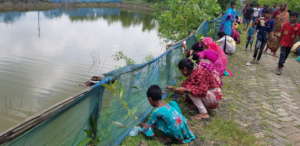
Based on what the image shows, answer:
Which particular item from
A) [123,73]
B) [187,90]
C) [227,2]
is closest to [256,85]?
[187,90]

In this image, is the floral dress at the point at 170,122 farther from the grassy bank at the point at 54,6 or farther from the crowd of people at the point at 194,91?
the grassy bank at the point at 54,6

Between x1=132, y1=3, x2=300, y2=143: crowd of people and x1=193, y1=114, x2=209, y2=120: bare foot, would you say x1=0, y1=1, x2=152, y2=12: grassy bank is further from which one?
x1=193, y1=114, x2=209, y2=120: bare foot

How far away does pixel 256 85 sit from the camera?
6.45 meters

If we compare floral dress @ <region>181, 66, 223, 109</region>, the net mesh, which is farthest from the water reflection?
the net mesh

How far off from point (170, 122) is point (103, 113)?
37.8 inches

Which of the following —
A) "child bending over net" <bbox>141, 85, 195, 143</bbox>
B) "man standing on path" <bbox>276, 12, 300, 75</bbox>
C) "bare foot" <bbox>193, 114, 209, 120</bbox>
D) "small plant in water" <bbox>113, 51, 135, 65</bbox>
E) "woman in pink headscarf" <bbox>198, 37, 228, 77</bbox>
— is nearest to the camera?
"child bending over net" <bbox>141, 85, 195, 143</bbox>

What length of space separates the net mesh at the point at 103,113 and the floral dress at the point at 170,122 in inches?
14.5

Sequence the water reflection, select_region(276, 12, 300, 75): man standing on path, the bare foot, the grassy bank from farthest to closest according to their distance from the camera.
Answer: the grassy bank < the water reflection < select_region(276, 12, 300, 75): man standing on path < the bare foot

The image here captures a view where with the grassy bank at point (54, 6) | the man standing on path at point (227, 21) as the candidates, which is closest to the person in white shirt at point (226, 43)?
the man standing on path at point (227, 21)

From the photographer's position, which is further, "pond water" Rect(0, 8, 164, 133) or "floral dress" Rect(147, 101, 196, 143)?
"pond water" Rect(0, 8, 164, 133)

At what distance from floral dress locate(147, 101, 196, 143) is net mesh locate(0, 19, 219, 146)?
37 cm

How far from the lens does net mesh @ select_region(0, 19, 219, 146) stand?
85.1 inches

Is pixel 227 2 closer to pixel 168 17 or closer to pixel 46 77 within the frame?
pixel 168 17

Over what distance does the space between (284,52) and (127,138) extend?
572 cm
